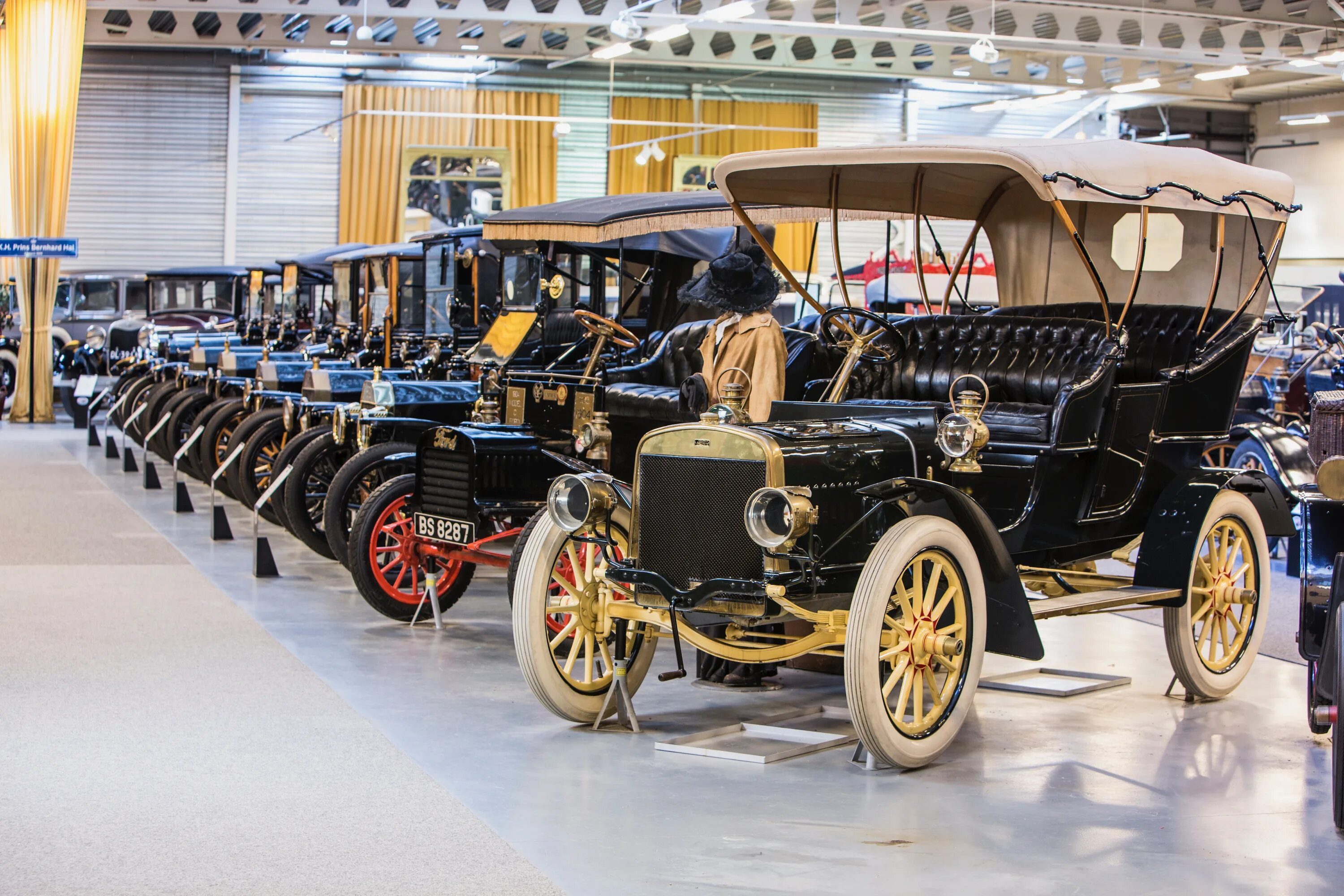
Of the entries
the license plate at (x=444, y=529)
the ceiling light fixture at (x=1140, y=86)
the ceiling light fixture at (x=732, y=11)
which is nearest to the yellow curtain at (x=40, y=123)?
the ceiling light fixture at (x=732, y=11)

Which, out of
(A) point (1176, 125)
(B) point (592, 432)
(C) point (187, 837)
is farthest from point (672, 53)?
(C) point (187, 837)

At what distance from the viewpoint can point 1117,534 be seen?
213 inches

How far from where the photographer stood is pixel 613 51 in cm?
1650

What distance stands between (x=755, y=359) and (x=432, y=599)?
182 cm

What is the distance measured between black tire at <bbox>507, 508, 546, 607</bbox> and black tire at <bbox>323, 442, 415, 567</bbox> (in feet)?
4.56

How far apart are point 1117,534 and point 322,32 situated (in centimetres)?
Answer: 1631

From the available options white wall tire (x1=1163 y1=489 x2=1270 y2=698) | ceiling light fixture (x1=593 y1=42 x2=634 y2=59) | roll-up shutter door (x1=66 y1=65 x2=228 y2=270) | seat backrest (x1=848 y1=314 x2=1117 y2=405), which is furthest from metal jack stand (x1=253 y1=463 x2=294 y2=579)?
roll-up shutter door (x1=66 y1=65 x2=228 y2=270)

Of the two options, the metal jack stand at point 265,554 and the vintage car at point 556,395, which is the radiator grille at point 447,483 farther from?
the metal jack stand at point 265,554

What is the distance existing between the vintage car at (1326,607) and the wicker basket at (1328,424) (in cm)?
191

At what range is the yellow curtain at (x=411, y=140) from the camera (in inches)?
861

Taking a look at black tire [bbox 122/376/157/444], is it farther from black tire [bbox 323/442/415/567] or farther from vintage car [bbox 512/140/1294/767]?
vintage car [bbox 512/140/1294/767]

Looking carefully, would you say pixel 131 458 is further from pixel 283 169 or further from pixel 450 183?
pixel 450 183

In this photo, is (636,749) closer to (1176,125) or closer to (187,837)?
(187,837)

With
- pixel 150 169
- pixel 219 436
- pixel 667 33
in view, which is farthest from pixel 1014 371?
pixel 150 169
